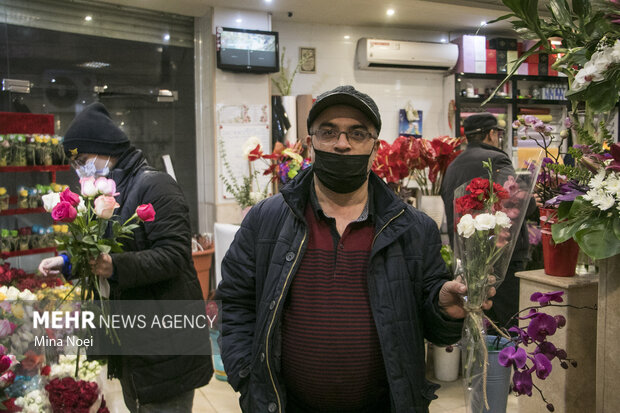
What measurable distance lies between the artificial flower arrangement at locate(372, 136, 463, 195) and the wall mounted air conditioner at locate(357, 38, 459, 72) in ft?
9.44

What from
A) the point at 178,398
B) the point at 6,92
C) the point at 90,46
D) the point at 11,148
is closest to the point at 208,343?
the point at 178,398

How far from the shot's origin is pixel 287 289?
151cm

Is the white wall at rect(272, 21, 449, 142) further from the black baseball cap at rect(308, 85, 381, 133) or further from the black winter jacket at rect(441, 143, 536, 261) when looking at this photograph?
the black baseball cap at rect(308, 85, 381, 133)

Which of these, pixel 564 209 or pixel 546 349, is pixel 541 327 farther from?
pixel 564 209

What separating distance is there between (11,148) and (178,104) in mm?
2296

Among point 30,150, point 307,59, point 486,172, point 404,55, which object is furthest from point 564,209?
point 404,55

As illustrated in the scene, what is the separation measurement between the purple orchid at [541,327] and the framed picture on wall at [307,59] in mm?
5207

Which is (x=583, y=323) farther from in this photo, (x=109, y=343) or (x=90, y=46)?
(x=90, y=46)

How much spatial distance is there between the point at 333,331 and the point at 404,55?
5.54m

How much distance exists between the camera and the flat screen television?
552cm


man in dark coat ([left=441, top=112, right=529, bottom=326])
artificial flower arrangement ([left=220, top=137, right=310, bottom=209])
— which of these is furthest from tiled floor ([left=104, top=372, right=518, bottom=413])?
artificial flower arrangement ([left=220, top=137, right=310, bottom=209])

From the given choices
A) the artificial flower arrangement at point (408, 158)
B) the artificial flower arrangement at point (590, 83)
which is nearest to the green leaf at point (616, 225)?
the artificial flower arrangement at point (590, 83)

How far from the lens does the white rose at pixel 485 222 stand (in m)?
1.41

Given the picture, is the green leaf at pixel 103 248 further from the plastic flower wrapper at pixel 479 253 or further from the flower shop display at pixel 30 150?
the flower shop display at pixel 30 150
